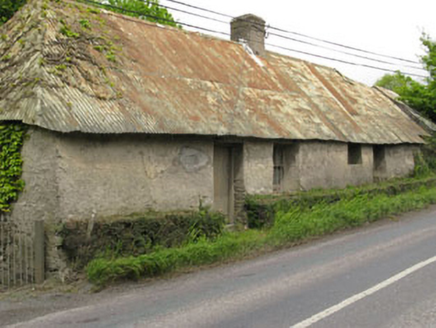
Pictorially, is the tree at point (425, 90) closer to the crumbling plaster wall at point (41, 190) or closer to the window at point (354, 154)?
the window at point (354, 154)

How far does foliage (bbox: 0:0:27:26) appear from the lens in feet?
50.9

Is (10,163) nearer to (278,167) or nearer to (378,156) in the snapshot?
(278,167)

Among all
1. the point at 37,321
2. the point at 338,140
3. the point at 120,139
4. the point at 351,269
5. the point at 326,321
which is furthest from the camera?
the point at 338,140

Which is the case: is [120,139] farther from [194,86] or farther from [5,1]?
[5,1]

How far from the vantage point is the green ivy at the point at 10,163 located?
891cm

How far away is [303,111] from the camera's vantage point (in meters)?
15.1

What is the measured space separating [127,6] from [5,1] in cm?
1184

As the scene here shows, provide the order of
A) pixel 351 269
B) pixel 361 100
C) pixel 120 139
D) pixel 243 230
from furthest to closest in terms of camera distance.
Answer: pixel 361 100, pixel 243 230, pixel 120 139, pixel 351 269

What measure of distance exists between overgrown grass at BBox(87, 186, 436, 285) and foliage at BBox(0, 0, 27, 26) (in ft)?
36.4

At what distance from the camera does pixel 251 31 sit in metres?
17.4

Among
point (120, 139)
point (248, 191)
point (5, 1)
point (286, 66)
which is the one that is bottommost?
point (248, 191)

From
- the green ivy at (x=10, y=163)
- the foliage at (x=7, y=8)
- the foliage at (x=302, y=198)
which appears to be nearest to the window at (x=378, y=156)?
the foliage at (x=302, y=198)

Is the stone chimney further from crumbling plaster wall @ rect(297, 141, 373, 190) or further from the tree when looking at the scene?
the tree

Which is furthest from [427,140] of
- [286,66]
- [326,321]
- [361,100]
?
[326,321]
